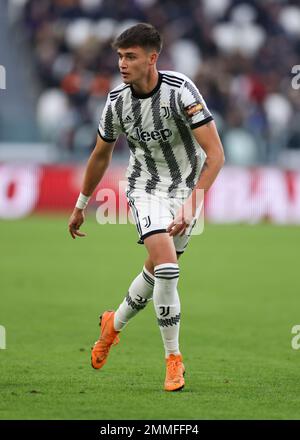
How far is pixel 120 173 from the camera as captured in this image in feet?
63.4

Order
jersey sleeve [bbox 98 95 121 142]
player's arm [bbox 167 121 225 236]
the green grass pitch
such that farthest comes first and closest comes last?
1. jersey sleeve [bbox 98 95 121 142]
2. player's arm [bbox 167 121 225 236]
3. the green grass pitch

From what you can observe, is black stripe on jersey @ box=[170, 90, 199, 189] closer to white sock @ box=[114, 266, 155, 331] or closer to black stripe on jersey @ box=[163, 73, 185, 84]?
black stripe on jersey @ box=[163, 73, 185, 84]

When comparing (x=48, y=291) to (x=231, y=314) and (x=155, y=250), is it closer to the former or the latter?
(x=231, y=314)

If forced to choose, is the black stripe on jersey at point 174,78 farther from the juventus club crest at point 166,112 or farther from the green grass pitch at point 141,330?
the green grass pitch at point 141,330

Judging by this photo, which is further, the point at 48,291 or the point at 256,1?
the point at 256,1

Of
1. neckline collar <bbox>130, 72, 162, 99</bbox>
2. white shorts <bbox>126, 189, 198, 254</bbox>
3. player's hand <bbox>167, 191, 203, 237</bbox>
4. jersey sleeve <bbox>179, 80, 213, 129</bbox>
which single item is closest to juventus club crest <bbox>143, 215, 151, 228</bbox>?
white shorts <bbox>126, 189, 198, 254</bbox>

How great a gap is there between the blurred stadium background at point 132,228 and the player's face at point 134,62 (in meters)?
1.91

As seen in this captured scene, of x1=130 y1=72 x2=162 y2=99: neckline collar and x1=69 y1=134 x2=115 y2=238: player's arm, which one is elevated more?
x1=130 y1=72 x2=162 y2=99: neckline collar

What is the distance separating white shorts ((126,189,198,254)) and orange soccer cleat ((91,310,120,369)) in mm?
715

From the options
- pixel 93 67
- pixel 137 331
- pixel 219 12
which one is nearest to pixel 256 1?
pixel 219 12

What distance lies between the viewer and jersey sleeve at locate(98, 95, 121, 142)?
695cm

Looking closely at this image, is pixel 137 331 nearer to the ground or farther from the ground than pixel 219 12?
nearer to the ground

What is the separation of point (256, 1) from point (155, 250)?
722 inches
